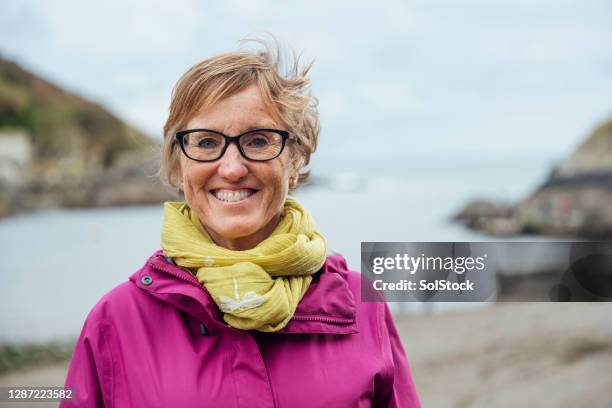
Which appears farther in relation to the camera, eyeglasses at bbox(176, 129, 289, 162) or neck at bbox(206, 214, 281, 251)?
neck at bbox(206, 214, 281, 251)

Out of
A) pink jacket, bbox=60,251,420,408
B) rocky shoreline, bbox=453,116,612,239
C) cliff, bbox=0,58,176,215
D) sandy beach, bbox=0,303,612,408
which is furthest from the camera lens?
rocky shoreline, bbox=453,116,612,239

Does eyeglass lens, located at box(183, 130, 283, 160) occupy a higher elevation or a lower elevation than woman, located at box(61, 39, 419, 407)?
higher

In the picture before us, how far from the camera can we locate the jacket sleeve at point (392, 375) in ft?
4.58

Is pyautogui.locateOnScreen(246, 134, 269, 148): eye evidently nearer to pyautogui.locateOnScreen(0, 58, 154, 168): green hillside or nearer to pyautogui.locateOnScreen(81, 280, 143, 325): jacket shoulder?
pyautogui.locateOnScreen(81, 280, 143, 325): jacket shoulder

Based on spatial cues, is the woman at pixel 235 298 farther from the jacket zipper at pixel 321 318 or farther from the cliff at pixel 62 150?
the cliff at pixel 62 150

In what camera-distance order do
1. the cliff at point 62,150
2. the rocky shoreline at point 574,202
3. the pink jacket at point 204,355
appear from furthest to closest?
the rocky shoreline at point 574,202
the cliff at point 62,150
the pink jacket at point 204,355

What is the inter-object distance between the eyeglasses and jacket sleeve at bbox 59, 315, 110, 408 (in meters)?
0.41

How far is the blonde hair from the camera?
130cm

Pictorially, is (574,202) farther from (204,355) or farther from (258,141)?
(204,355)

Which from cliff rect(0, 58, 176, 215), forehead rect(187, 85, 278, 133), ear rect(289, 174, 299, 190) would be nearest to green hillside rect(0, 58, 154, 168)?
cliff rect(0, 58, 176, 215)

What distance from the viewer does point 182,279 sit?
1320 millimetres

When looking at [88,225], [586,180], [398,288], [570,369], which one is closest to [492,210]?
[586,180]

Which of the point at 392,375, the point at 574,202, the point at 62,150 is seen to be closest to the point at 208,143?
the point at 392,375

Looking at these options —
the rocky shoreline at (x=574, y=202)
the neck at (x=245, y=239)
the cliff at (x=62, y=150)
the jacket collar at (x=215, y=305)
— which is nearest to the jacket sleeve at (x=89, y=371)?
the jacket collar at (x=215, y=305)
